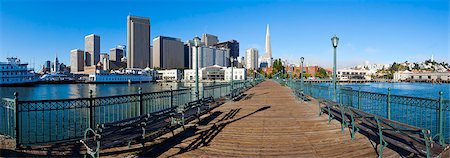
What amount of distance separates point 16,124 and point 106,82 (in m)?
130

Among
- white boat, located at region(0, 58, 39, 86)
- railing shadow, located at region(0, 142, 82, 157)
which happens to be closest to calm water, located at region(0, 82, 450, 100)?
white boat, located at region(0, 58, 39, 86)

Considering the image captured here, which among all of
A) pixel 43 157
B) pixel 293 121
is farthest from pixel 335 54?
pixel 43 157

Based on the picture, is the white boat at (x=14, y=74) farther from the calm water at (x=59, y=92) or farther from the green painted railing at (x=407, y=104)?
the green painted railing at (x=407, y=104)

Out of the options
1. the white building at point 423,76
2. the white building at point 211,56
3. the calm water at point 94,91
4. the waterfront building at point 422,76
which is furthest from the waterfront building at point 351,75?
the calm water at point 94,91

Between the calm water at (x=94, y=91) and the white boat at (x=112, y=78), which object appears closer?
the calm water at (x=94, y=91)

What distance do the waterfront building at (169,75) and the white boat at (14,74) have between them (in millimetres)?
78085

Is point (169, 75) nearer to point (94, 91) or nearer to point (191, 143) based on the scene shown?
point (94, 91)

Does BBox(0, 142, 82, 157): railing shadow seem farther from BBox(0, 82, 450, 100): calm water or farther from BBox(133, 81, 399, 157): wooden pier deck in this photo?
BBox(0, 82, 450, 100): calm water

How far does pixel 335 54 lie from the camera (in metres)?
12.4

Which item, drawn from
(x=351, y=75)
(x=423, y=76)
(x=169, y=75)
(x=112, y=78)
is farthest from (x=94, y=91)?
(x=423, y=76)

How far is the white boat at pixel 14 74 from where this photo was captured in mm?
80000

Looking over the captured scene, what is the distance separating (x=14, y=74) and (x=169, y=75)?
3501 inches

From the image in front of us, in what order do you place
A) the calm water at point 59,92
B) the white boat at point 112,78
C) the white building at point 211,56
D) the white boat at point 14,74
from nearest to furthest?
the calm water at point 59,92 → the white boat at point 14,74 → the white boat at point 112,78 → the white building at point 211,56

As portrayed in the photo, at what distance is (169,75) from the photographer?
548 feet
